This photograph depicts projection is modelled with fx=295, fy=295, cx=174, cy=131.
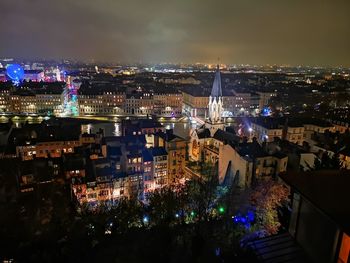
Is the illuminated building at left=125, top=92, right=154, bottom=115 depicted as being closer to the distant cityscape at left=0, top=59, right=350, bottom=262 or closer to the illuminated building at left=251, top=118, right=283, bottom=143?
the distant cityscape at left=0, top=59, right=350, bottom=262

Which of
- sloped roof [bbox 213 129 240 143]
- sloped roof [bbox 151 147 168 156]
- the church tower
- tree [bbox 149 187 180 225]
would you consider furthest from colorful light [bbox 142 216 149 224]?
the church tower

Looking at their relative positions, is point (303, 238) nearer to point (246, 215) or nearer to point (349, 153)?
point (246, 215)

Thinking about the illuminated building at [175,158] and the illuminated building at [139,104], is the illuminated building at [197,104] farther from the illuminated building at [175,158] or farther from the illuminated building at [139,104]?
the illuminated building at [175,158]

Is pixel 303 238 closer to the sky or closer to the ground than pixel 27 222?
closer to the sky

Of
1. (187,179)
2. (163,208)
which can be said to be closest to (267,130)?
(187,179)

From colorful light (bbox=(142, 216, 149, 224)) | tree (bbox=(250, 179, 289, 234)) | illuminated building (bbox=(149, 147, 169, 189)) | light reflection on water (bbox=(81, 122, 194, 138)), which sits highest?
tree (bbox=(250, 179, 289, 234))

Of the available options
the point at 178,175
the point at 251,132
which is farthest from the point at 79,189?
the point at 251,132

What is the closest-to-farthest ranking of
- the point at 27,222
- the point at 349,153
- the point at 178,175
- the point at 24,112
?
the point at 27,222 → the point at 349,153 → the point at 178,175 → the point at 24,112

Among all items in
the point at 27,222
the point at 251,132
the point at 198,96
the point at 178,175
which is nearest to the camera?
the point at 27,222
